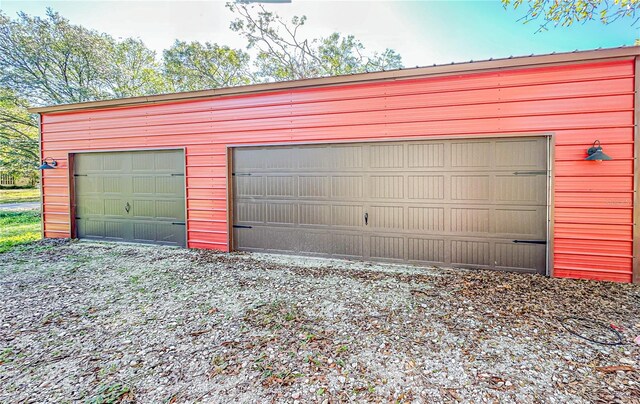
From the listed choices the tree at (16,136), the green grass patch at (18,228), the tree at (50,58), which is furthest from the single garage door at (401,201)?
the tree at (16,136)

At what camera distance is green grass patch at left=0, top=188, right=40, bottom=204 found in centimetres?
1434

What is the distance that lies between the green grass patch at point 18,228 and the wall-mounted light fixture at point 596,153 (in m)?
8.57

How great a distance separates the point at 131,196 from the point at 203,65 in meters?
9.28

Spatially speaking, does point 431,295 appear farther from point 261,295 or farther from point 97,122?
point 97,122

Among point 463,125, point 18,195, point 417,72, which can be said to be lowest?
point 18,195

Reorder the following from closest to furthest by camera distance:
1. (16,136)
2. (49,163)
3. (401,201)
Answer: (401,201), (49,163), (16,136)

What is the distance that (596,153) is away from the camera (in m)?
3.40

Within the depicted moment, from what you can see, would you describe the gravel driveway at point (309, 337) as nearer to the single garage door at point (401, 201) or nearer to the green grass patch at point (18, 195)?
the single garage door at point (401, 201)

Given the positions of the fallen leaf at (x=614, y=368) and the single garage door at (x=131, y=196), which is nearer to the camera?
the fallen leaf at (x=614, y=368)

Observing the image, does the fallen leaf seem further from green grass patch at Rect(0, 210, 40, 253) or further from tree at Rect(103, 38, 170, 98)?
tree at Rect(103, 38, 170, 98)

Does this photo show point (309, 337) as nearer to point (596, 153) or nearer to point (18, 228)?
point (596, 153)

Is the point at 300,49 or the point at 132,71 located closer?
the point at 300,49

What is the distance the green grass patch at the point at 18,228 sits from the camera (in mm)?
5797

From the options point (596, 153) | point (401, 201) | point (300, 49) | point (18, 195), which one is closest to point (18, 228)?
point (401, 201)
